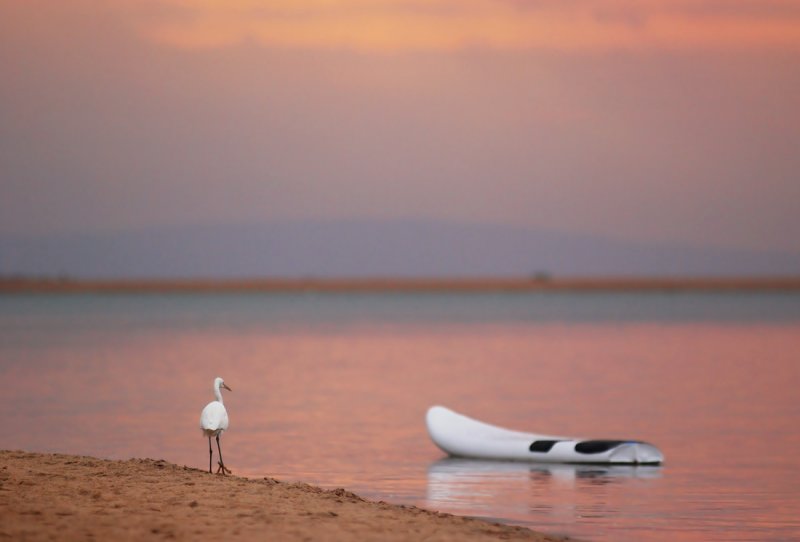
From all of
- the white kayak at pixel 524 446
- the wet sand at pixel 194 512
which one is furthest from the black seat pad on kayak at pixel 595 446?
the wet sand at pixel 194 512

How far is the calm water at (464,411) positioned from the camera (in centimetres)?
1647

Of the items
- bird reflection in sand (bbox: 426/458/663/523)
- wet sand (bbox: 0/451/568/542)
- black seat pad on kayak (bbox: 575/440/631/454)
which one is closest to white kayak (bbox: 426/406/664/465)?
black seat pad on kayak (bbox: 575/440/631/454)

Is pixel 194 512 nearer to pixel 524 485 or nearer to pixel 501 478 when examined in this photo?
pixel 524 485

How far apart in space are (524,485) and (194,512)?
21.7 ft

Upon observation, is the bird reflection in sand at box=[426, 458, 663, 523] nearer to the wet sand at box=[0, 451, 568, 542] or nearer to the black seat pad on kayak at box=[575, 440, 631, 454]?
the black seat pad on kayak at box=[575, 440, 631, 454]

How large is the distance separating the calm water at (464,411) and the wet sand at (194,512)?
7.29 feet

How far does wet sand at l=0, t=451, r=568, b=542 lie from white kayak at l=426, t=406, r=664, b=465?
19.6 feet

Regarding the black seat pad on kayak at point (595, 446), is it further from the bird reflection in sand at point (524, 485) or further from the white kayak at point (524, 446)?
the bird reflection in sand at point (524, 485)

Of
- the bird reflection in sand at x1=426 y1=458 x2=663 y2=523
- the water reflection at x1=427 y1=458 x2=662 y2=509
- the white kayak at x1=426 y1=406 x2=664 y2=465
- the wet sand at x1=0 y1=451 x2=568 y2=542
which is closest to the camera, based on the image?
the wet sand at x1=0 y1=451 x2=568 y2=542

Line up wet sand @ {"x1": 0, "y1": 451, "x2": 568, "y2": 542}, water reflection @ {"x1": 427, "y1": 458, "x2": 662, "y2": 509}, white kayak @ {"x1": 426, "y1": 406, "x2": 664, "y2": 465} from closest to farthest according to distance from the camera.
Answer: wet sand @ {"x1": 0, "y1": 451, "x2": 568, "y2": 542}, water reflection @ {"x1": 427, "y1": 458, "x2": 662, "y2": 509}, white kayak @ {"x1": 426, "y1": 406, "x2": 664, "y2": 465}

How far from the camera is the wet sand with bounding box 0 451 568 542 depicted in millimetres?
11289

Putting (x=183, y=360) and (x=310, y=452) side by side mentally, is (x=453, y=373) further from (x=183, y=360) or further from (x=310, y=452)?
(x=310, y=452)

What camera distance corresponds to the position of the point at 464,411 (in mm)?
28672

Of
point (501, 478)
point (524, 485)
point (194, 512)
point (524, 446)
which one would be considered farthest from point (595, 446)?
point (194, 512)
